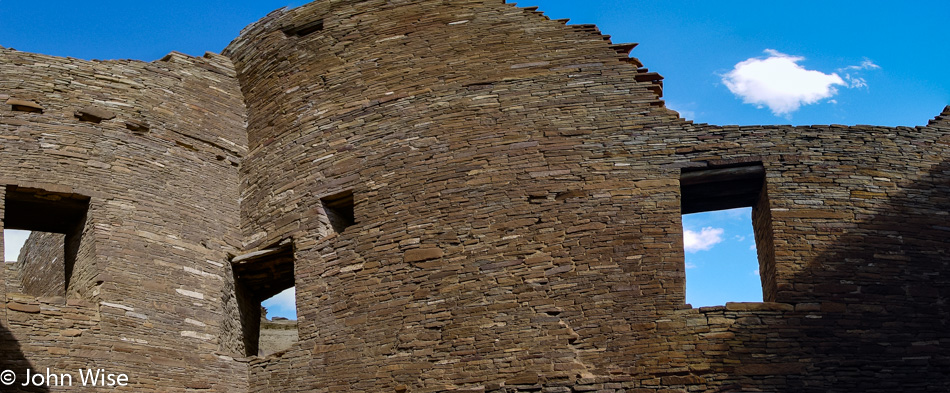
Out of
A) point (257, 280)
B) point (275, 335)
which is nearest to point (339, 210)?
point (257, 280)

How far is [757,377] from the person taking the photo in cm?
1156

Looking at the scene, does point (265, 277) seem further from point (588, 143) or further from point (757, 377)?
point (757, 377)

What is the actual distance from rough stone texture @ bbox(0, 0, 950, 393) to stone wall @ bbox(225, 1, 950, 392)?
0.09ft

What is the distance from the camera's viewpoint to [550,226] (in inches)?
497

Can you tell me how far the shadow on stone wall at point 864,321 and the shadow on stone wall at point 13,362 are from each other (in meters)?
6.99

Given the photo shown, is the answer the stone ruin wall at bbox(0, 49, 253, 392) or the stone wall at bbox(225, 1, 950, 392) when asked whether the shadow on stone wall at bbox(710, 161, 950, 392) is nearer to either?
the stone wall at bbox(225, 1, 950, 392)

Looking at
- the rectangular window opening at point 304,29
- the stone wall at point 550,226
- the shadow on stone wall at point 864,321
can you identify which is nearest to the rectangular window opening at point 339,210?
the stone wall at point 550,226

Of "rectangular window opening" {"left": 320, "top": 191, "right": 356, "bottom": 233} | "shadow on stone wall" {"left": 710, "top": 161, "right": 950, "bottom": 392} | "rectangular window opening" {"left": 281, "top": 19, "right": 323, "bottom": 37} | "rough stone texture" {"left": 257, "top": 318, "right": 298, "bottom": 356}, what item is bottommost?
"shadow on stone wall" {"left": 710, "top": 161, "right": 950, "bottom": 392}

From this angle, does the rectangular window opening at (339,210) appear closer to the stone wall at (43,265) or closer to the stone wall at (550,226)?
the stone wall at (550,226)

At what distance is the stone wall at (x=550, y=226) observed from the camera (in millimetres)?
11789

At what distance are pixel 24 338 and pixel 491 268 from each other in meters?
4.90

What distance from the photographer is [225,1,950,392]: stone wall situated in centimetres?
1179

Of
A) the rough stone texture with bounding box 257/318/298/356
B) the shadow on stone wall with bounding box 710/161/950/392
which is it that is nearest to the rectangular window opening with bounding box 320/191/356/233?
the shadow on stone wall with bounding box 710/161/950/392

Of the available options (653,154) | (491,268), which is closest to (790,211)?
(653,154)
